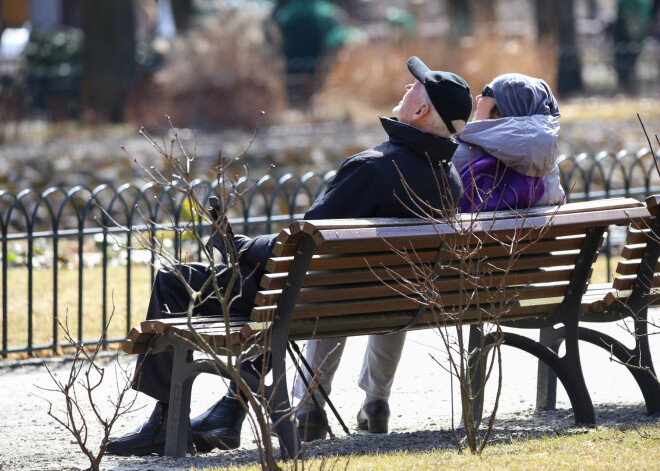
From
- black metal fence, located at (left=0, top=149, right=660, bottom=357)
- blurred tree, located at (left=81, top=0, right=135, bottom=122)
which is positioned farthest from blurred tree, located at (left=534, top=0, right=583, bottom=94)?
black metal fence, located at (left=0, top=149, right=660, bottom=357)

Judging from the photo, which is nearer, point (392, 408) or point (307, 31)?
point (392, 408)

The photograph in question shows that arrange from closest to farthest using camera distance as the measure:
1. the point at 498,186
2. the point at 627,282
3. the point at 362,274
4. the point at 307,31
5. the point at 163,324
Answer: the point at 163,324
the point at 362,274
the point at 498,186
the point at 627,282
the point at 307,31

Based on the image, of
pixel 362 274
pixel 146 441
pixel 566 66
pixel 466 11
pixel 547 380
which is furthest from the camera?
pixel 466 11

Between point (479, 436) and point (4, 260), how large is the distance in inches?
120

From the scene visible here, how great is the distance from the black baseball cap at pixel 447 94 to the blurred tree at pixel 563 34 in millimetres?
20288

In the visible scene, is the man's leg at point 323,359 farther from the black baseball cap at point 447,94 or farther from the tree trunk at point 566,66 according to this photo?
the tree trunk at point 566,66

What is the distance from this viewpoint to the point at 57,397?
537 centimetres

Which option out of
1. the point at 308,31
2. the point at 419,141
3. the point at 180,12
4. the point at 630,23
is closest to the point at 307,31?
the point at 308,31

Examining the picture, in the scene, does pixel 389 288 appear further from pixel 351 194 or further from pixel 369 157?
pixel 369 157

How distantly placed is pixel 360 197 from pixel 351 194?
4 centimetres

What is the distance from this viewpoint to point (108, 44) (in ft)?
66.9

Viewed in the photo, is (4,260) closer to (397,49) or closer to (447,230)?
(447,230)

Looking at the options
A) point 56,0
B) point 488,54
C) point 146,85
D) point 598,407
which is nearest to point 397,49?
point 488,54

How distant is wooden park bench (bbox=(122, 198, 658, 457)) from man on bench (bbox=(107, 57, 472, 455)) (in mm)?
146
